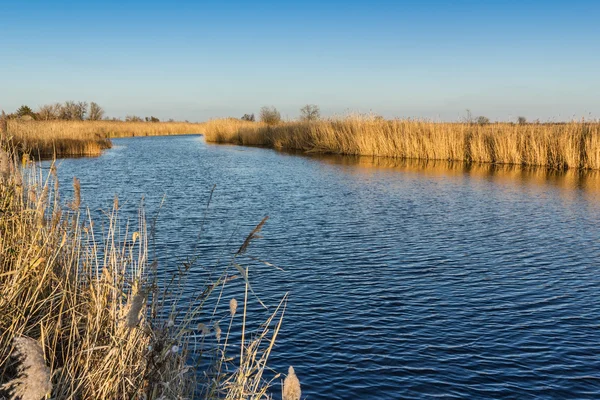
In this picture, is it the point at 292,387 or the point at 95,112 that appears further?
the point at 95,112

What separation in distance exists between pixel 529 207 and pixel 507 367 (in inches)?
358

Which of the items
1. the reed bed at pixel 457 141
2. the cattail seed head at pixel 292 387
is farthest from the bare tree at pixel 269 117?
the cattail seed head at pixel 292 387

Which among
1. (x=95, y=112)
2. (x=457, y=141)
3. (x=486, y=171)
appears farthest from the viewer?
(x=95, y=112)

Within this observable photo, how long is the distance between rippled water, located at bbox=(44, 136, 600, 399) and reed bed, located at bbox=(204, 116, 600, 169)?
14.7ft

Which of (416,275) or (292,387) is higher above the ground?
(292,387)

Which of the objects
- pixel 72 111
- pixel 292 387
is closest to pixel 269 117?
pixel 72 111

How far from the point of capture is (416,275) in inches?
306

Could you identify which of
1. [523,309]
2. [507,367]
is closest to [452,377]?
[507,367]

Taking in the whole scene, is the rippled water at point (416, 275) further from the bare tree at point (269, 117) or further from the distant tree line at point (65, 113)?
the bare tree at point (269, 117)

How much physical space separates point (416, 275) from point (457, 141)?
1823cm

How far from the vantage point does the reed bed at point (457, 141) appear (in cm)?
2094

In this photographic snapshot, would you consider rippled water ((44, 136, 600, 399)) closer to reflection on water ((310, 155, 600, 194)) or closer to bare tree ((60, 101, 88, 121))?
reflection on water ((310, 155, 600, 194))

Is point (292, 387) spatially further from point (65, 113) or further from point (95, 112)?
point (95, 112)

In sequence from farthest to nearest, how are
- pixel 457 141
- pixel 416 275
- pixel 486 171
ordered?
pixel 457 141 < pixel 486 171 < pixel 416 275
